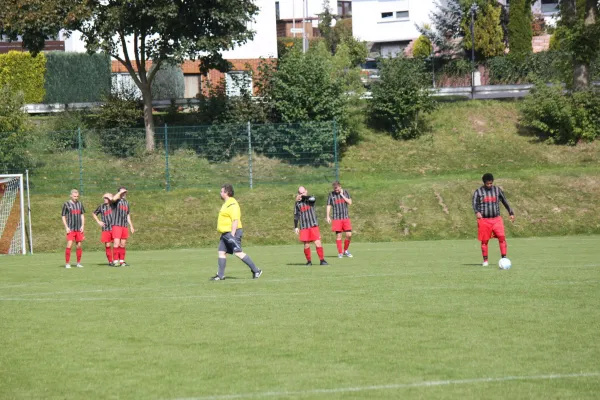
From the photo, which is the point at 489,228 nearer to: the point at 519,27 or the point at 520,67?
the point at 520,67

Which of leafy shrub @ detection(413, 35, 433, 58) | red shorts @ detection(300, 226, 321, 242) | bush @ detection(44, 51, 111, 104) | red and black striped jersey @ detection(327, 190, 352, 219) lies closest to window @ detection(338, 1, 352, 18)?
leafy shrub @ detection(413, 35, 433, 58)

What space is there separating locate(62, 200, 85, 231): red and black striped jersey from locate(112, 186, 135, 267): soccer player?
2.85 ft

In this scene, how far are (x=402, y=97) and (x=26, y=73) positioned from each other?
1937 centimetres

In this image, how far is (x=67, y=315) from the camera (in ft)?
46.2

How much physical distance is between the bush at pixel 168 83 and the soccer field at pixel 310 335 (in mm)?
34608

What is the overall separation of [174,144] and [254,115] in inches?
251

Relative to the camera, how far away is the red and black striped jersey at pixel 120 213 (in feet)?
81.3

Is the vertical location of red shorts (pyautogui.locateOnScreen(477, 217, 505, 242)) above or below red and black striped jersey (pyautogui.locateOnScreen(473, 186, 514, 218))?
below

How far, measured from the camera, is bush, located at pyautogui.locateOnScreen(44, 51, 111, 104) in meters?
51.4

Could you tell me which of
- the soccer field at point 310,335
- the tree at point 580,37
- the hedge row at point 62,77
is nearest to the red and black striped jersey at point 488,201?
the soccer field at point 310,335

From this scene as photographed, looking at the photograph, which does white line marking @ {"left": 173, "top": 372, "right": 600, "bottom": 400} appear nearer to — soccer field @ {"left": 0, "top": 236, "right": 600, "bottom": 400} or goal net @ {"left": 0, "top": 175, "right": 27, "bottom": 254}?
soccer field @ {"left": 0, "top": 236, "right": 600, "bottom": 400}

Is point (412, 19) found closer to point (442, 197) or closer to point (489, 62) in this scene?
point (489, 62)

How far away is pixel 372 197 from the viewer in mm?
38062

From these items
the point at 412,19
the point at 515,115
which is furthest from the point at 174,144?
the point at 412,19
